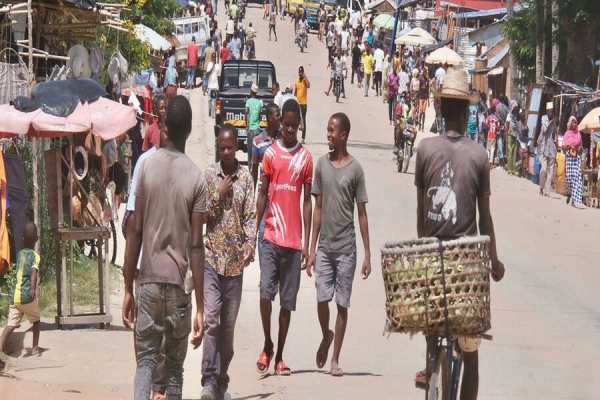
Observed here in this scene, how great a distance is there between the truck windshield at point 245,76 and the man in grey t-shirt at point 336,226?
2120 cm

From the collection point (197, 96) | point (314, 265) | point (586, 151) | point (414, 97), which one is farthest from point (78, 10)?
point (197, 96)

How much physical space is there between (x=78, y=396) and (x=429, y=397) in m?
3.28

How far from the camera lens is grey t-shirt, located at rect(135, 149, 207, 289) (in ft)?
22.9

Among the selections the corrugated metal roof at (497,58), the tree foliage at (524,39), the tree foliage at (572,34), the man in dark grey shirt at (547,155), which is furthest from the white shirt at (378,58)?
the man in dark grey shirt at (547,155)

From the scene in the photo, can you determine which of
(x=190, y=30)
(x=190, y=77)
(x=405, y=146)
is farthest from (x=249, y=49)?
(x=405, y=146)

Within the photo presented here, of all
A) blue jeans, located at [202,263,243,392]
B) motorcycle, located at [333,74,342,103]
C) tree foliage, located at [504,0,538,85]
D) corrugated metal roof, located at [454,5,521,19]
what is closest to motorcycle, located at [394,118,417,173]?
tree foliage, located at [504,0,538,85]

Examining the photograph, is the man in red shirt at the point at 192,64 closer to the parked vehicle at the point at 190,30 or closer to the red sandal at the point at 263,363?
the parked vehicle at the point at 190,30

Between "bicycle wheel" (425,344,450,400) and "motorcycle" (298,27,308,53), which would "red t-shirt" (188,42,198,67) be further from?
"bicycle wheel" (425,344,450,400)

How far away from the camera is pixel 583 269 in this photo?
676 inches

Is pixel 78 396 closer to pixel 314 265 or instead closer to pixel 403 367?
pixel 314 265

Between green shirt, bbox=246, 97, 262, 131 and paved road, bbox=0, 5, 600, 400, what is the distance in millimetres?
5426

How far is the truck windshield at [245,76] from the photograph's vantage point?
102ft

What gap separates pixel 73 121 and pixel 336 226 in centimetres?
277

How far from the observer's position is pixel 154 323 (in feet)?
23.1
